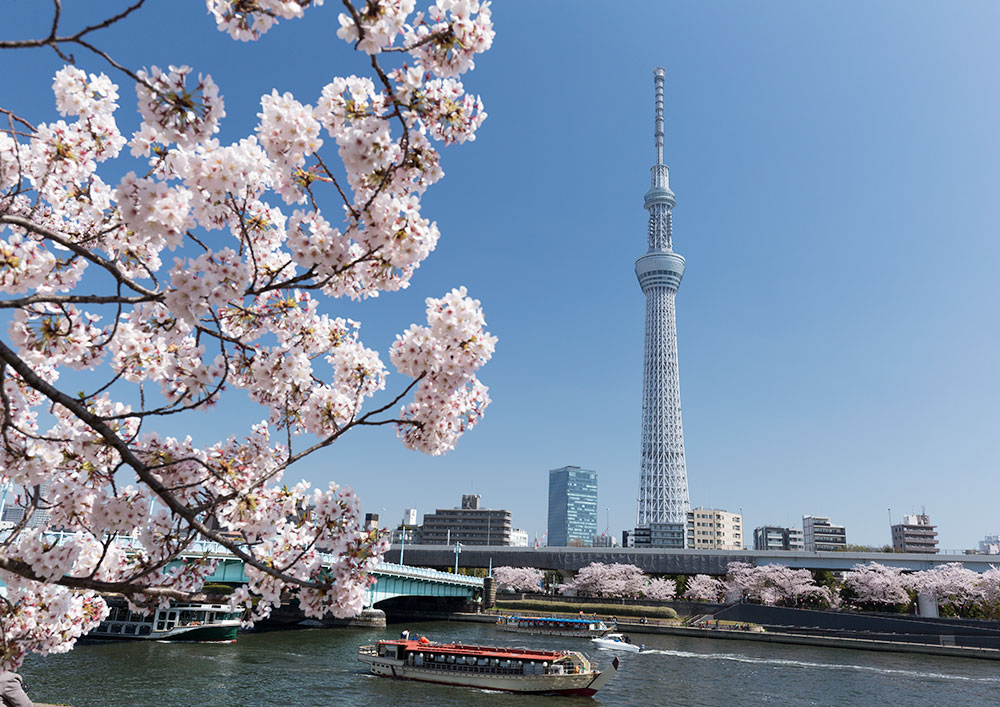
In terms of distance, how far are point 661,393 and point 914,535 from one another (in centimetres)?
7436

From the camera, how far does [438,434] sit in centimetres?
652

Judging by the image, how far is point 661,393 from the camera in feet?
547

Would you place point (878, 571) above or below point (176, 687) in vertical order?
above

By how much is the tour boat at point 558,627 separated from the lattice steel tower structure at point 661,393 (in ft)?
311

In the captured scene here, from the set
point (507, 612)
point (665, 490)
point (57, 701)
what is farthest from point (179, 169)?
point (665, 490)

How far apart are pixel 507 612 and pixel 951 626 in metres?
49.1

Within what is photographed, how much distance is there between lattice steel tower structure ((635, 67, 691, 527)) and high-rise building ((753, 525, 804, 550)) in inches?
1472

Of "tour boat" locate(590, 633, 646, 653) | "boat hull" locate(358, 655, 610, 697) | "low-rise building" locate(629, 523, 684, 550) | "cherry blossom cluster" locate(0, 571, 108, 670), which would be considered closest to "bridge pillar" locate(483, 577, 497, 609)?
"tour boat" locate(590, 633, 646, 653)

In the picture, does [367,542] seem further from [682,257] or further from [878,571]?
[682,257]

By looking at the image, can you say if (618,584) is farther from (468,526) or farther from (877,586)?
(468,526)

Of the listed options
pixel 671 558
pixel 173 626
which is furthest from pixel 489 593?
pixel 173 626

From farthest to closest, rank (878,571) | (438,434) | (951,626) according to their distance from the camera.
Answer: (878,571)
(951,626)
(438,434)

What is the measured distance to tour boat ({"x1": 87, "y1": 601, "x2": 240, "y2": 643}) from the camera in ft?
160

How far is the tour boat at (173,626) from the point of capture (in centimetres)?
4872
